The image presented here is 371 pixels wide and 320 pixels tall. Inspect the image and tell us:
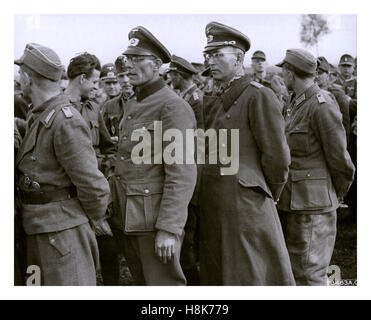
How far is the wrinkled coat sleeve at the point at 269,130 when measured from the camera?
3.52m

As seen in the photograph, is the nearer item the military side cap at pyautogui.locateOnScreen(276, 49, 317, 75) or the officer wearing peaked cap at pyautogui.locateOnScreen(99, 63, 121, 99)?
the military side cap at pyautogui.locateOnScreen(276, 49, 317, 75)

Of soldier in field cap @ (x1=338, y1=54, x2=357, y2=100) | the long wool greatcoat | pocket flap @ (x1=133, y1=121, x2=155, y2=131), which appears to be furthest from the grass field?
pocket flap @ (x1=133, y1=121, x2=155, y2=131)

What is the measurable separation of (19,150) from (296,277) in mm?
2058

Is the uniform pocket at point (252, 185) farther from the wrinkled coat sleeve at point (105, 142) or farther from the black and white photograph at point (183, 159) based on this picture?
the wrinkled coat sleeve at point (105, 142)

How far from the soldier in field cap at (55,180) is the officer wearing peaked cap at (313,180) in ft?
A: 4.88

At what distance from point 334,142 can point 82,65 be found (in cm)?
186

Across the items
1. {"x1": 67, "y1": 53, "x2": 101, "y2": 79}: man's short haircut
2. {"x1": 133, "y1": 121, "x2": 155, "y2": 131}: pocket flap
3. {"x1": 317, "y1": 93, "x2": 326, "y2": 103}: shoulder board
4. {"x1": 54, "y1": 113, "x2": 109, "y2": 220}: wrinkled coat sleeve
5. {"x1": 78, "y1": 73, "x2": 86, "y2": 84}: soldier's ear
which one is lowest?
{"x1": 54, "y1": 113, "x2": 109, "y2": 220}: wrinkled coat sleeve

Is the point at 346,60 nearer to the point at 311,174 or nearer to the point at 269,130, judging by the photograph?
the point at 311,174

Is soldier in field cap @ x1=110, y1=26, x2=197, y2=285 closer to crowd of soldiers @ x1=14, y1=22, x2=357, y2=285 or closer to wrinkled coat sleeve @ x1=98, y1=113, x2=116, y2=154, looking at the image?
crowd of soldiers @ x1=14, y1=22, x2=357, y2=285

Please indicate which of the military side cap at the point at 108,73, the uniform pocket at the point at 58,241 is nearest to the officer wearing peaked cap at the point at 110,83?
the military side cap at the point at 108,73

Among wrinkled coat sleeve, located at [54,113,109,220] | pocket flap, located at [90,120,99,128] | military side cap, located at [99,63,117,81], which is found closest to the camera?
wrinkled coat sleeve, located at [54,113,109,220]

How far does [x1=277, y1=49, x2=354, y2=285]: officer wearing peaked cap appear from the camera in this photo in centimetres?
413

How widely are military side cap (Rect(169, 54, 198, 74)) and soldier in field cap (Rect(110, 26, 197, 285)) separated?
45.2 inches

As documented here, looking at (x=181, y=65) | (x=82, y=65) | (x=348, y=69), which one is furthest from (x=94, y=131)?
(x=348, y=69)
